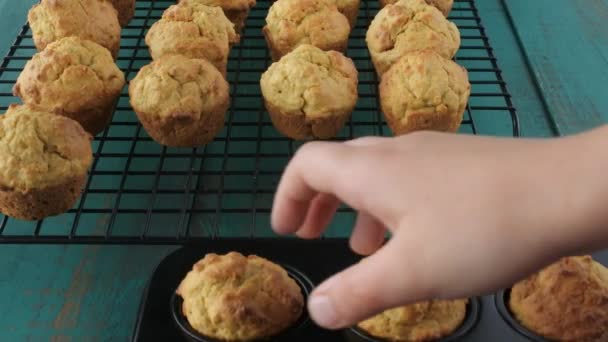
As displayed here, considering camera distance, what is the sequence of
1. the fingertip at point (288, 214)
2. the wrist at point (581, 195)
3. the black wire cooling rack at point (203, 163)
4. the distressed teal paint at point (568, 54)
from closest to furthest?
the wrist at point (581, 195) < the fingertip at point (288, 214) < the black wire cooling rack at point (203, 163) < the distressed teal paint at point (568, 54)

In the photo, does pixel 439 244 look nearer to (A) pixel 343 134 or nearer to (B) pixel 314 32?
(A) pixel 343 134

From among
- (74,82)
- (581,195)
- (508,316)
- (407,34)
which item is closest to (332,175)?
(581,195)

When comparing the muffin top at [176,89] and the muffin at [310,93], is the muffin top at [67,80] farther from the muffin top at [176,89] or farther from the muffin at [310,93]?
the muffin at [310,93]

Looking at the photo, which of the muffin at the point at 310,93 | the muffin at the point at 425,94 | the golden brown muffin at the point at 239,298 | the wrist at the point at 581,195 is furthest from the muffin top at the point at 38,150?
the wrist at the point at 581,195

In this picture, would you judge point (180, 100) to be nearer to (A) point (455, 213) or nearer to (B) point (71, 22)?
(B) point (71, 22)

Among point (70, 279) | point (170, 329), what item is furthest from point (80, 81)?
point (170, 329)

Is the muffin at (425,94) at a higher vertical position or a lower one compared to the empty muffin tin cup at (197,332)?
higher
